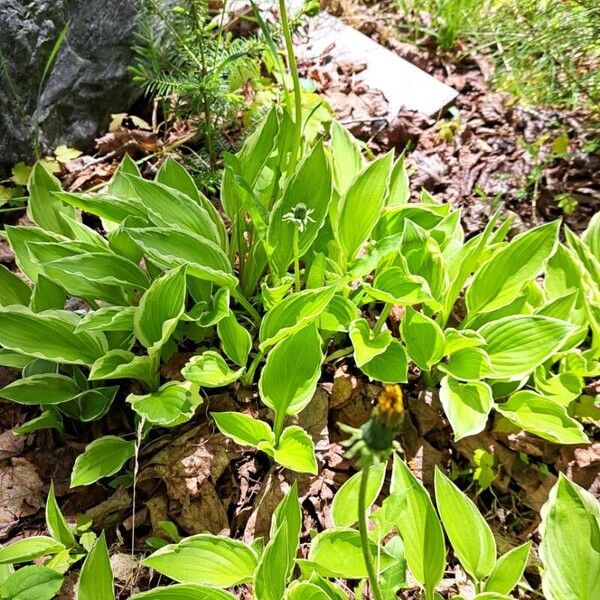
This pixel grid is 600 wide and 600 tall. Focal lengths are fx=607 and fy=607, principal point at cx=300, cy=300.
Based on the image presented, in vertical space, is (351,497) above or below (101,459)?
above

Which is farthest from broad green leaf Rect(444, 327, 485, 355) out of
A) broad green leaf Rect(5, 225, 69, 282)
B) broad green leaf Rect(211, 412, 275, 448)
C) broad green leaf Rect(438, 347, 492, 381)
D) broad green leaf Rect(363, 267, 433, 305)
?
broad green leaf Rect(5, 225, 69, 282)

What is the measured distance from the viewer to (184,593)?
1.53m

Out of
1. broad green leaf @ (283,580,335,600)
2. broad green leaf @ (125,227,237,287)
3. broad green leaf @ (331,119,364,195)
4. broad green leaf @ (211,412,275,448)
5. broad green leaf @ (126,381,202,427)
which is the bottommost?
broad green leaf @ (283,580,335,600)

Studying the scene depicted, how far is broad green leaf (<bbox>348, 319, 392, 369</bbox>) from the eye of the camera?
189 cm

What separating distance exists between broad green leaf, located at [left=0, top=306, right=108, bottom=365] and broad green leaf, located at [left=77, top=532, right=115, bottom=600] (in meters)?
0.60

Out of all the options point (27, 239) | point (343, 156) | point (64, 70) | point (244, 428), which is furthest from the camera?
point (64, 70)

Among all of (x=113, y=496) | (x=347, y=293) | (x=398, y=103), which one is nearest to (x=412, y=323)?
(x=347, y=293)

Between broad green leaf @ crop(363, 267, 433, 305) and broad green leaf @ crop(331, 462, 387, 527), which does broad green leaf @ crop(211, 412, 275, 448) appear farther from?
broad green leaf @ crop(363, 267, 433, 305)

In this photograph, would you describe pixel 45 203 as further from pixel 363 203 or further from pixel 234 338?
pixel 363 203

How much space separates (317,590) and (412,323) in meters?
0.90

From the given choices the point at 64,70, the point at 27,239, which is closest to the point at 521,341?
the point at 27,239

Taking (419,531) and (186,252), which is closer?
(419,531)

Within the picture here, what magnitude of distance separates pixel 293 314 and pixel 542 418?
34.9 inches

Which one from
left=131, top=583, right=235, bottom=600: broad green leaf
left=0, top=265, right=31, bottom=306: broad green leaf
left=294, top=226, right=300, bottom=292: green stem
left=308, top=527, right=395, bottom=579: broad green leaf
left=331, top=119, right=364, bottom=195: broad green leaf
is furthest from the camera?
left=331, top=119, right=364, bottom=195: broad green leaf
